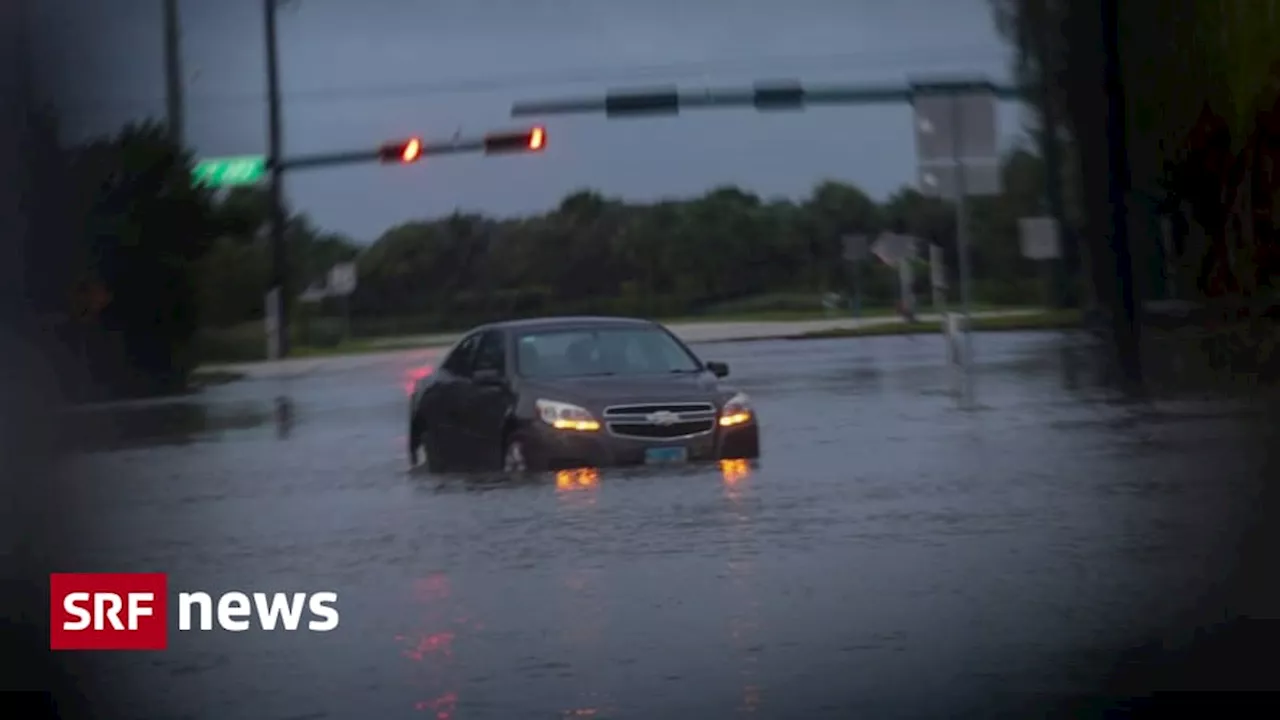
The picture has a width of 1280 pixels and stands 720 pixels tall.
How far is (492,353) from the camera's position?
12.6m

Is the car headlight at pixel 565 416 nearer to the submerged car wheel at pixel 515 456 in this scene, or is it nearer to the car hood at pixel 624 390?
the car hood at pixel 624 390

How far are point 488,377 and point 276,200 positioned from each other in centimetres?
183

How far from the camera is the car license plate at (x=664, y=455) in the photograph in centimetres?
1204

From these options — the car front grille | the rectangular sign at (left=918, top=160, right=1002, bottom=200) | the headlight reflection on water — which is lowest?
the headlight reflection on water

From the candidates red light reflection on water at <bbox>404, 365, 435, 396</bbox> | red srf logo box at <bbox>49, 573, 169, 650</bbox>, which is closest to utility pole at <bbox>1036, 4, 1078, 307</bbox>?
red light reflection on water at <bbox>404, 365, 435, 396</bbox>

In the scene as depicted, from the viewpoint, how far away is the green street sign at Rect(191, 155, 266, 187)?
12.5 metres

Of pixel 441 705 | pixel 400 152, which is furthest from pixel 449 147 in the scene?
pixel 441 705

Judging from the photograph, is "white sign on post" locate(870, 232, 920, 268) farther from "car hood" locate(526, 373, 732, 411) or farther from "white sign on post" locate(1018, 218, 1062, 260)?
"white sign on post" locate(1018, 218, 1062, 260)

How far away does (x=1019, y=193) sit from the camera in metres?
17.3

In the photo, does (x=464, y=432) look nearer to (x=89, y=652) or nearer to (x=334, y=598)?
(x=334, y=598)

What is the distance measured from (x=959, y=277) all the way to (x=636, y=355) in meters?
3.28

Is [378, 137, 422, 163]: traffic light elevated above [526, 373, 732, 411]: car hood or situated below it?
above

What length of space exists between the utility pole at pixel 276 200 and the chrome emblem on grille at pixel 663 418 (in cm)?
256

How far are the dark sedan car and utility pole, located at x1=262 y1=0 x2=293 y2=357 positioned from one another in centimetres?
121
